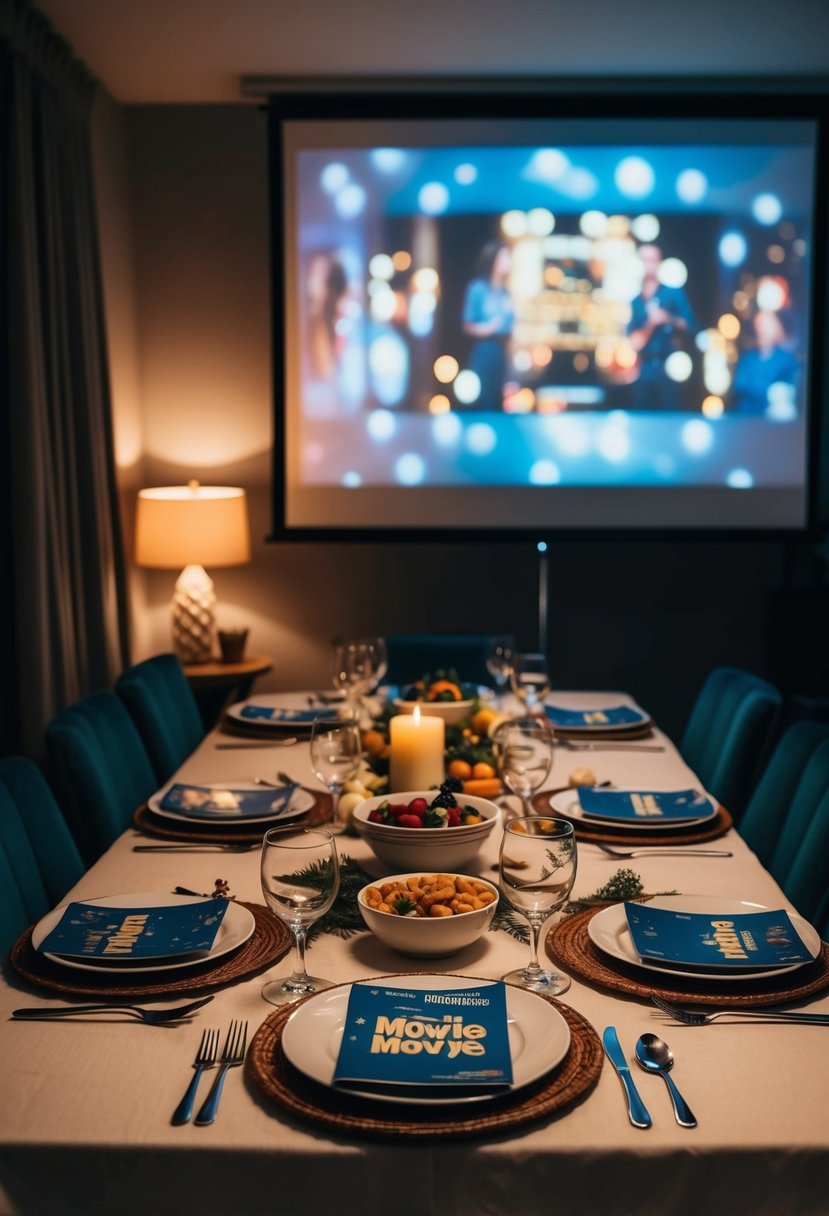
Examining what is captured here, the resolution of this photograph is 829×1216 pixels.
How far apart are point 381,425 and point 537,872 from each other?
3649mm

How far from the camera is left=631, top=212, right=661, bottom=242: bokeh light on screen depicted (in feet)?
15.2

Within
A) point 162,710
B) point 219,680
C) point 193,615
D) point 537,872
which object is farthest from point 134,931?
point 193,615

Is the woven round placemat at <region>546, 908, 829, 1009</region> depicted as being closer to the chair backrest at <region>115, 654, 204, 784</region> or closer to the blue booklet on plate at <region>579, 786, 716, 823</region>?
the blue booklet on plate at <region>579, 786, 716, 823</region>

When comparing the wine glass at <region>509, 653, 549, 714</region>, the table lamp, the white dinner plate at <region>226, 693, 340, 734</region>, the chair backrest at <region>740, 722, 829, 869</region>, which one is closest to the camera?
the chair backrest at <region>740, 722, 829, 869</region>

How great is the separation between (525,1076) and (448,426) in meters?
3.85

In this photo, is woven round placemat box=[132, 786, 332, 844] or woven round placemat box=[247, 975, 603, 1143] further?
woven round placemat box=[132, 786, 332, 844]

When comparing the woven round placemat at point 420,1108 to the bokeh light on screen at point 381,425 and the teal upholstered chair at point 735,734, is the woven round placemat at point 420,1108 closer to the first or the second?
the teal upholstered chair at point 735,734

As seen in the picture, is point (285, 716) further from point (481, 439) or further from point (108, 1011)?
point (481, 439)

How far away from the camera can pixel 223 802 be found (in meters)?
2.07

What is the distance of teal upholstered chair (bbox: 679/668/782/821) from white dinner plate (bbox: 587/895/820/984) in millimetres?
1027

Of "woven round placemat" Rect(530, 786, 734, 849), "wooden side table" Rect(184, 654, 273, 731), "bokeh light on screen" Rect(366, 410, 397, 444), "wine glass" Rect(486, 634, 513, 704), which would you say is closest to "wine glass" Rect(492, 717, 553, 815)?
"woven round placemat" Rect(530, 786, 734, 849)

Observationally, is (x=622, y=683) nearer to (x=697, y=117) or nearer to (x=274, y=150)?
(x=697, y=117)

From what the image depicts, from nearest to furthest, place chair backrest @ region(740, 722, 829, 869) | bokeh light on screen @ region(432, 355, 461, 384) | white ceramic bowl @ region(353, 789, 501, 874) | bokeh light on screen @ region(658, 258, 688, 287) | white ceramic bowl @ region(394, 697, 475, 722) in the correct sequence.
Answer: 1. white ceramic bowl @ region(353, 789, 501, 874)
2. chair backrest @ region(740, 722, 829, 869)
3. white ceramic bowl @ region(394, 697, 475, 722)
4. bokeh light on screen @ region(658, 258, 688, 287)
5. bokeh light on screen @ region(432, 355, 461, 384)

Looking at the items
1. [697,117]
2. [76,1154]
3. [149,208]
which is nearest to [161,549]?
[149,208]
